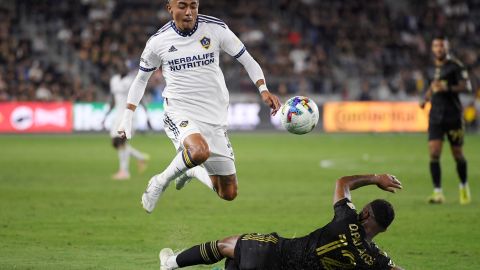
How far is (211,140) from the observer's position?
996cm

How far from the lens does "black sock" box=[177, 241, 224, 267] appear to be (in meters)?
8.05

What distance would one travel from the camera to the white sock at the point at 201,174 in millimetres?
10195

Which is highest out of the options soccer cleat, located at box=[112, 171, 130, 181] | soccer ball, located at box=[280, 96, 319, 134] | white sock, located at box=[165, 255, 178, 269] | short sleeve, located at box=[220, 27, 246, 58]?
short sleeve, located at box=[220, 27, 246, 58]

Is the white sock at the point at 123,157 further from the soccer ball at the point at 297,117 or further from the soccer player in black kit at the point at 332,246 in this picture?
the soccer player in black kit at the point at 332,246

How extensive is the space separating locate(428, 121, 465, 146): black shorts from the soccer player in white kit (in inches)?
223

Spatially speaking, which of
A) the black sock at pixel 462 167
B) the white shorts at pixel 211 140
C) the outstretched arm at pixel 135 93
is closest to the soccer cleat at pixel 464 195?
the black sock at pixel 462 167

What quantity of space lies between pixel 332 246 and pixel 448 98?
7.95m

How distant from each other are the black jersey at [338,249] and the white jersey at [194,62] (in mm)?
2598

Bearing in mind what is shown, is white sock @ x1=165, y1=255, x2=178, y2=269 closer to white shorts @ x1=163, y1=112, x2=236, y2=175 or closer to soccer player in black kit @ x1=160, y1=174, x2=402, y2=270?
soccer player in black kit @ x1=160, y1=174, x2=402, y2=270

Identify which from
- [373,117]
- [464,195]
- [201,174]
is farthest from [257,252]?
[373,117]

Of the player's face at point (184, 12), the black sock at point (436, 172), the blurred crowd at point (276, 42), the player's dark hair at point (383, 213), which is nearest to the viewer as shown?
the player's dark hair at point (383, 213)

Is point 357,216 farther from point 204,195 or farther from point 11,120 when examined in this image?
point 11,120

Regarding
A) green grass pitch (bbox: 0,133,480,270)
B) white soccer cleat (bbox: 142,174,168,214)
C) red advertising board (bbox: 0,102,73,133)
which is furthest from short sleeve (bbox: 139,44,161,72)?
red advertising board (bbox: 0,102,73,133)

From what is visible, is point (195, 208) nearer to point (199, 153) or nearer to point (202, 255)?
point (199, 153)
